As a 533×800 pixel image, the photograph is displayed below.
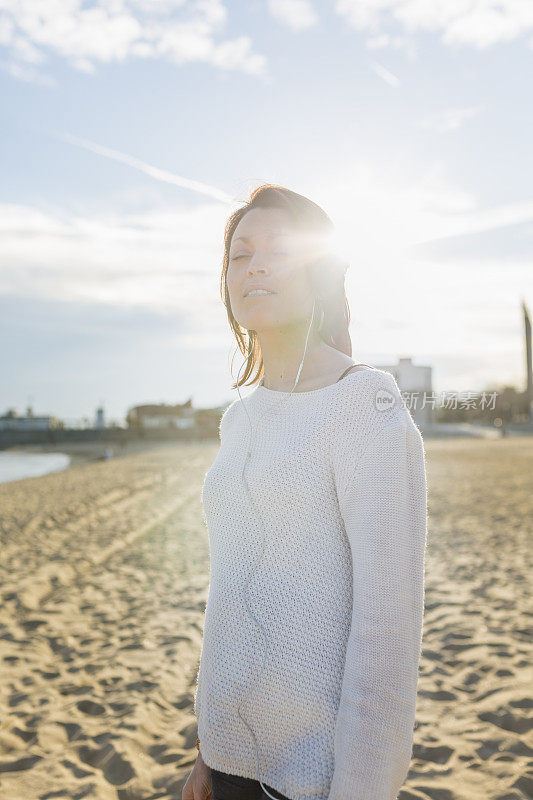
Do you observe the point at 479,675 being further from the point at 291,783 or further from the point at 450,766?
the point at 291,783

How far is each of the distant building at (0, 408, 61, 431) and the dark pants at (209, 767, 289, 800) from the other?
214 ft

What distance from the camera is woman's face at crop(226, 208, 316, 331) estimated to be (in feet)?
4.31

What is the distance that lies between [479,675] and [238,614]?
333cm

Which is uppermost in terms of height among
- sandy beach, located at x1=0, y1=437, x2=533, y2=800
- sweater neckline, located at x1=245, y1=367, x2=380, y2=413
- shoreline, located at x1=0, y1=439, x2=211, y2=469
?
sweater neckline, located at x1=245, y1=367, x2=380, y2=413

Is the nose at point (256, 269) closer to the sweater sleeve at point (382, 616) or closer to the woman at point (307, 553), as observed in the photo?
the woman at point (307, 553)

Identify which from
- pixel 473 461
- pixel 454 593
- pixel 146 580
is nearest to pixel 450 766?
pixel 454 593

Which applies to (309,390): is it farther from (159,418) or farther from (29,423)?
(29,423)

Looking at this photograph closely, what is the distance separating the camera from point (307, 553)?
1.21 metres

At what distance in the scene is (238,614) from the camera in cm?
128

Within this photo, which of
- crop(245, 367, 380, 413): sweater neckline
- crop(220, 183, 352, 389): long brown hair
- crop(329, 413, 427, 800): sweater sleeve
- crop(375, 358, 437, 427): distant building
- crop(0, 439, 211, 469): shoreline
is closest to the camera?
crop(329, 413, 427, 800): sweater sleeve

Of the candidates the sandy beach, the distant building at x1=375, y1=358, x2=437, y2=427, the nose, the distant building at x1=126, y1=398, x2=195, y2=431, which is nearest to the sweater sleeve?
the nose

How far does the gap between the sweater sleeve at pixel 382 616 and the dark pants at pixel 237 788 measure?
0.24 meters

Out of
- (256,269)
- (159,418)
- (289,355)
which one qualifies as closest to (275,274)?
(256,269)

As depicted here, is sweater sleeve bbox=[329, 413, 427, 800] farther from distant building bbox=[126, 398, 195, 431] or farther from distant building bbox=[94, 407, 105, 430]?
distant building bbox=[94, 407, 105, 430]
